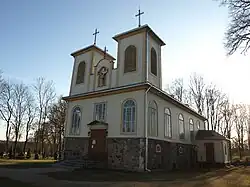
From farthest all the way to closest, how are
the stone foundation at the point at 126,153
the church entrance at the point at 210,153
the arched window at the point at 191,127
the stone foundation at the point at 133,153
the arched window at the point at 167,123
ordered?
1. the arched window at the point at 191,127
2. the church entrance at the point at 210,153
3. the arched window at the point at 167,123
4. the stone foundation at the point at 133,153
5. the stone foundation at the point at 126,153

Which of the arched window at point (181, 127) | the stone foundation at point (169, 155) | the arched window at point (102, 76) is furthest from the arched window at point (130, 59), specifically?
the arched window at point (181, 127)

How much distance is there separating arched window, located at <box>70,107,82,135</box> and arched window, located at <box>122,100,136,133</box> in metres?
4.73

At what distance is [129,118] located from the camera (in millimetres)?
14328

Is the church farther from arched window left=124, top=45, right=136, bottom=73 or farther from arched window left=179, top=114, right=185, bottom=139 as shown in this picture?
arched window left=179, top=114, right=185, bottom=139

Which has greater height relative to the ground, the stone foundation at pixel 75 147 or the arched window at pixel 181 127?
the arched window at pixel 181 127

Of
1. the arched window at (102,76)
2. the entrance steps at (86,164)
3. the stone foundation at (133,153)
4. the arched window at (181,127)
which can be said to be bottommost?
the entrance steps at (86,164)

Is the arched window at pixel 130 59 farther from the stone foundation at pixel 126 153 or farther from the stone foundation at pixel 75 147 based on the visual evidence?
the stone foundation at pixel 75 147

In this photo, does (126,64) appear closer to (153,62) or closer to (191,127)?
(153,62)

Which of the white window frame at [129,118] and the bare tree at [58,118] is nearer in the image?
the white window frame at [129,118]

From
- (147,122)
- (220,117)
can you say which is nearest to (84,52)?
(147,122)

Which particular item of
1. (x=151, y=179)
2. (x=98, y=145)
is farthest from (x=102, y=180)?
(x=98, y=145)

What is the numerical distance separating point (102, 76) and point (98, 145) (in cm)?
568

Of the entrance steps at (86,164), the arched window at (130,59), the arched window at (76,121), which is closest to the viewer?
the entrance steps at (86,164)

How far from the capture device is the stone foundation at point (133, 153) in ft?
43.2
